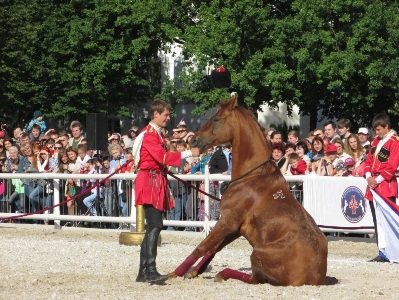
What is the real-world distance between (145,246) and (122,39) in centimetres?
3499

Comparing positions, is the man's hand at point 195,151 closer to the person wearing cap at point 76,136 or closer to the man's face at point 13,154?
the man's face at point 13,154

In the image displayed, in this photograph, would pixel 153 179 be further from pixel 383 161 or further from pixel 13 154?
pixel 13 154

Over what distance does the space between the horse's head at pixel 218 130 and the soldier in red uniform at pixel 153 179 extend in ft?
0.87

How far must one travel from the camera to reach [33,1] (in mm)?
46688

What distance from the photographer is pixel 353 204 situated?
17.9 meters

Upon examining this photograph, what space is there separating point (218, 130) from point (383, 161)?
381 cm

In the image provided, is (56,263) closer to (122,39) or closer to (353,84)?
(353,84)

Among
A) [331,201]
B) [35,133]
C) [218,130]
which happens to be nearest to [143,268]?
[218,130]

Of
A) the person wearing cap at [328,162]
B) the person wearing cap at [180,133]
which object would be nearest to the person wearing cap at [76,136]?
the person wearing cap at [180,133]

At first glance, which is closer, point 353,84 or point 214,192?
point 214,192

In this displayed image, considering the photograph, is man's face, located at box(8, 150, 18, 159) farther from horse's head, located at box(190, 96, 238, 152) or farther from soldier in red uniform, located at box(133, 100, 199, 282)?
horse's head, located at box(190, 96, 238, 152)

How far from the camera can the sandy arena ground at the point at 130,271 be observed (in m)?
11.7

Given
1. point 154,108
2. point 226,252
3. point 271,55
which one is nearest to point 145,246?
point 154,108

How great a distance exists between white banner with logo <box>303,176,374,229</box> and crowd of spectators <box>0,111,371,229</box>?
0.34 meters
